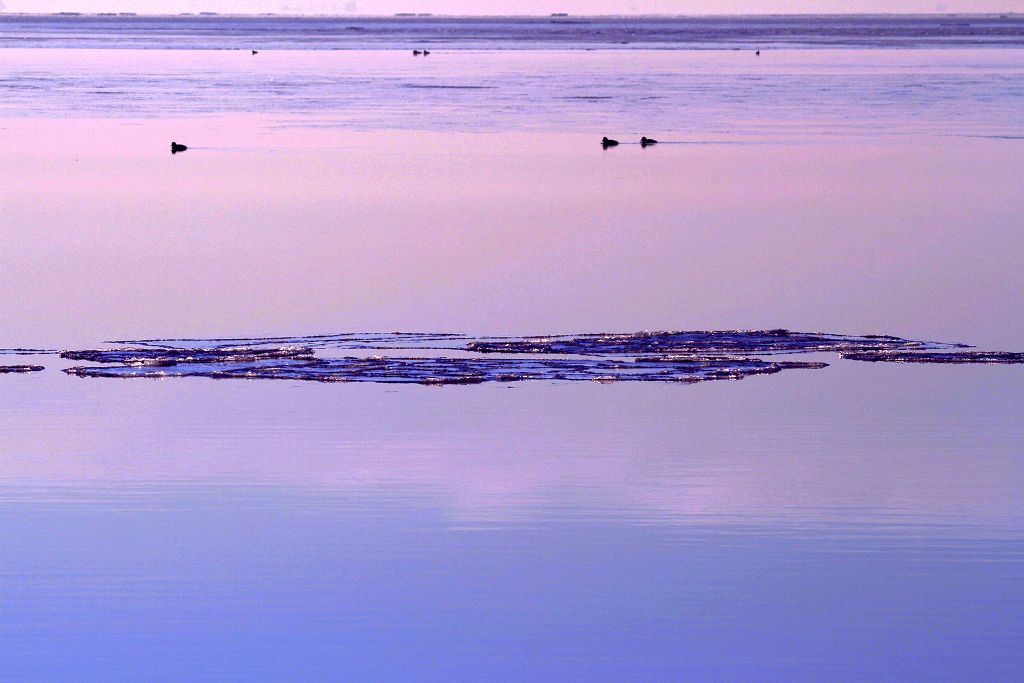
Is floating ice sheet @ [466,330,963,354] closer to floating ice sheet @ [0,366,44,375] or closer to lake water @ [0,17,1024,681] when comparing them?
lake water @ [0,17,1024,681]

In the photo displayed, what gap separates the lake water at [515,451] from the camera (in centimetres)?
649

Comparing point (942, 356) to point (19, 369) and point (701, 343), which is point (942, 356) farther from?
point (19, 369)

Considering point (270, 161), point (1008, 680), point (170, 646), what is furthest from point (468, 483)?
point (270, 161)

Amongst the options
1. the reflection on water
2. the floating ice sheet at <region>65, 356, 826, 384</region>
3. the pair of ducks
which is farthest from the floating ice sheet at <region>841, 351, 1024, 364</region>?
the pair of ducks

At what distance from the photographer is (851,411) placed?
9859 millimetres

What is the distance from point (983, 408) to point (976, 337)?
2.20 m

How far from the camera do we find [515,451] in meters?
8.91

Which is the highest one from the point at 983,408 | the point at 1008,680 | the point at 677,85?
the point at 677,85

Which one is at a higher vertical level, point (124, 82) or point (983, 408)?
point (124, 82)

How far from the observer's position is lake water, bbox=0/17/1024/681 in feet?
21.3

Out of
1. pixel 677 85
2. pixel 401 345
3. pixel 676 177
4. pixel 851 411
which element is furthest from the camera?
pixel 677 85

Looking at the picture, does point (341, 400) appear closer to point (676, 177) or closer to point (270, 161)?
point (676, 177)

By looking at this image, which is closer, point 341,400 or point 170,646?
point 170,646

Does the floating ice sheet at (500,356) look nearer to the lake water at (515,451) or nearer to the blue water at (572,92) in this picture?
the lake water at (515,451)
